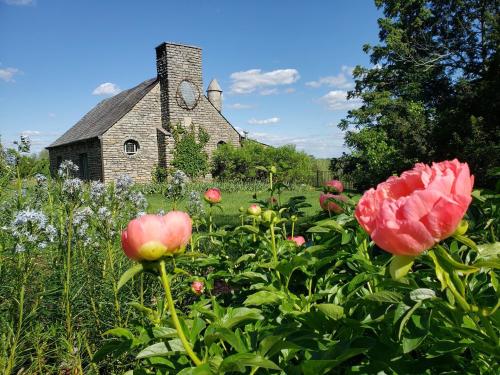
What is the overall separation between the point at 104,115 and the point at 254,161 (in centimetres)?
874

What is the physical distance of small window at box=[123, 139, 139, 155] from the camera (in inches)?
760

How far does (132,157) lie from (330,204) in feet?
60.6

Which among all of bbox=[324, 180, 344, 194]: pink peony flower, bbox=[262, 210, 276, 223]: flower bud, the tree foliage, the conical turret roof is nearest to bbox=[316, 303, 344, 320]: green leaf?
bbox=[262, 210, 276, 223]: flower bud

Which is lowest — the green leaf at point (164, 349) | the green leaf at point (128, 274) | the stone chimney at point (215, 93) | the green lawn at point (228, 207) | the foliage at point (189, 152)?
the green lawn at point (228, 207)

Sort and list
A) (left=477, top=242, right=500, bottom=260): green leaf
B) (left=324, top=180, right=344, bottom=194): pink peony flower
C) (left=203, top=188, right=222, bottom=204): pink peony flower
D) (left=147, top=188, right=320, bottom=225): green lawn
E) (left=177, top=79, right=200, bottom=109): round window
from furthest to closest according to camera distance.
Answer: (left=177, top=79, right=200, bottom=109): round window
(left=147, top=188, right=320, bottom=225): green lawn
(left=203, top=188, right=222, bottom=204): pink peony flower
(left=324, top=180, right=344, bottom=194): pink peony flower
(left=477, top=242, right=500, bottom=260): green leaf

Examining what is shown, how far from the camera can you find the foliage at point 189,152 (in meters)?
19.4

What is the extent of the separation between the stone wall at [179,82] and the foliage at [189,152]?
21.9 inches

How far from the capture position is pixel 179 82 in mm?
19672

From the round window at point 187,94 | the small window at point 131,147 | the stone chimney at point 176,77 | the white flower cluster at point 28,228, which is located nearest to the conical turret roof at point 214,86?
the stone chimney at point 176,77

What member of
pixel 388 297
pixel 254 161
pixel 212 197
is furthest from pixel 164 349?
pixel 254 161

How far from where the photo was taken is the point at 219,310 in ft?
3.56

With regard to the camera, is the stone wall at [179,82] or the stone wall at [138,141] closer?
the stone wall at [138,141]

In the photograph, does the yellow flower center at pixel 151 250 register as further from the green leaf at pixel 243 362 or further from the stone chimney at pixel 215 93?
the stone chimney at pixel 215 93

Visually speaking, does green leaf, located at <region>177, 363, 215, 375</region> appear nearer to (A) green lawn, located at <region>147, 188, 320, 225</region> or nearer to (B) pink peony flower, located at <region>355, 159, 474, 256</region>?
(B) pink peony flower, located at <region>355, 159, 474, 256</region>
